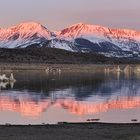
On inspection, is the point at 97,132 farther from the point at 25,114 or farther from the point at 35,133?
the point at 25,114

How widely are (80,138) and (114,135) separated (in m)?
2.14

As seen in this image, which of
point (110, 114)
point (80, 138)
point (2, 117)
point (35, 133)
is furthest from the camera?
point (110, 114)

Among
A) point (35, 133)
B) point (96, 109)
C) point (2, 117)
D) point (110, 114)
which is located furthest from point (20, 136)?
point (96, 109)

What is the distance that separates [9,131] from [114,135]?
581 centimetres

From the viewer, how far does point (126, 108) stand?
159 feet

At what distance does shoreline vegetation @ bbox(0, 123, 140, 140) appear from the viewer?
82.9ft

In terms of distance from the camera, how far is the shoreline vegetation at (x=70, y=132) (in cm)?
2528

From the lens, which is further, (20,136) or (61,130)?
(61,130)

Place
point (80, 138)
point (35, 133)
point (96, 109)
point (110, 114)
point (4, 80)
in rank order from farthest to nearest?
point (4, 80) → point (96, 109) → point (110, 114) → point (35, 133) → point (80, 138)

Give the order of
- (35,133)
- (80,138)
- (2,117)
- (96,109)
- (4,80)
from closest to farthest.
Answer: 1. (80,138)
2. (35,133)
3. (2,117)
4. (96,109)
5. (4,80)

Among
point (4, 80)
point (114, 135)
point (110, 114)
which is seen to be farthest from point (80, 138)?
point (4, 80)

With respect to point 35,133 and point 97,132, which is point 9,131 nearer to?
point 35,133

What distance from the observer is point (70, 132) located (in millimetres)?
27547

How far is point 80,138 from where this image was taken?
25.2m
